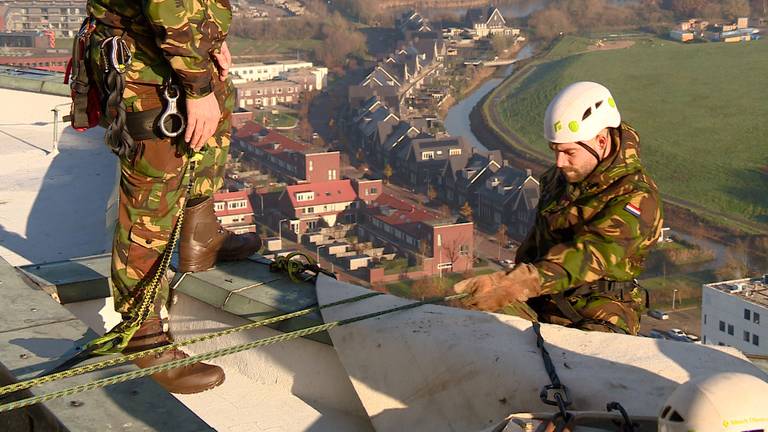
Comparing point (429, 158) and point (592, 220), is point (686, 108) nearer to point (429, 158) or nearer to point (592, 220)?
point (429, 158)

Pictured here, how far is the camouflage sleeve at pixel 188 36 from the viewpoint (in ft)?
8.95

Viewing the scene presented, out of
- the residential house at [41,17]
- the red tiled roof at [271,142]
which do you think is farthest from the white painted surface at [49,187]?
the residential house at [41,17]

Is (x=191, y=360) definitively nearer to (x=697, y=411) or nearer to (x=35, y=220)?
(x=697, y=411)

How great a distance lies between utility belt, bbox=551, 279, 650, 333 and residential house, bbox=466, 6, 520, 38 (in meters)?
63.6

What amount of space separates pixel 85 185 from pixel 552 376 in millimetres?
4272

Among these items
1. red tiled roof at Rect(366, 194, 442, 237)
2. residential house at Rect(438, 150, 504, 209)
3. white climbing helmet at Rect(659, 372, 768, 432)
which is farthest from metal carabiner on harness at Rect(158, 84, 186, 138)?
residential house at Rect(438, 150, 504, 209)

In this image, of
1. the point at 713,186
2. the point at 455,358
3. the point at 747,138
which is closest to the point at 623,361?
the point at 455,358

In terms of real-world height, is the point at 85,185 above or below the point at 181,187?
below

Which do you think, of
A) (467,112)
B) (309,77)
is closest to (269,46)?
(309,77)

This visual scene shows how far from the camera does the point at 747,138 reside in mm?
42156

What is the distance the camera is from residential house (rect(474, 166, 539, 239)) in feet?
114

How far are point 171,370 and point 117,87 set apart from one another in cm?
84

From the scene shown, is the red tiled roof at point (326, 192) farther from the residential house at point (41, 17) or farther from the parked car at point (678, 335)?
the residential house at point (41, 17)

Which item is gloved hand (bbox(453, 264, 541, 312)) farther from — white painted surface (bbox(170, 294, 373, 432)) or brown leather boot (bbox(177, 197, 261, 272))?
brown leather boot (bbox(177, 197, 261, 272))
